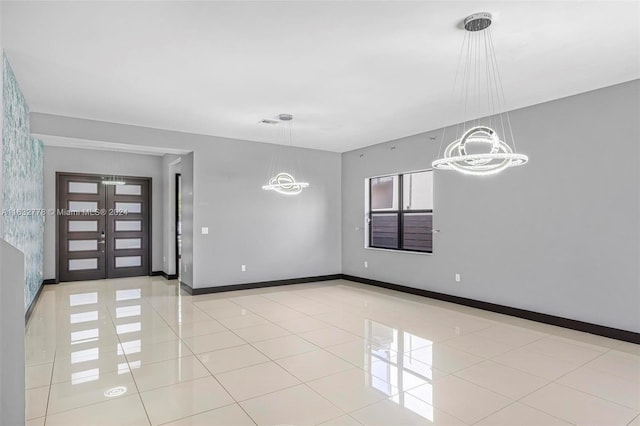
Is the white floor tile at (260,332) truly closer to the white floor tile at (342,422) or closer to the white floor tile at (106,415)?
the white floor tile at (106,415)

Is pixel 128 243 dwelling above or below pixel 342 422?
above

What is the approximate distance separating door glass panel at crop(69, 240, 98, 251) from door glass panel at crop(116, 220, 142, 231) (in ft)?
1.84

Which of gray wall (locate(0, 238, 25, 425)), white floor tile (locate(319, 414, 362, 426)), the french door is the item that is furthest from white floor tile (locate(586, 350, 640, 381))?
the french door

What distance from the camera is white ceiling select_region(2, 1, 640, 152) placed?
274 cm

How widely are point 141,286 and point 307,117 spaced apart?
15.8ft

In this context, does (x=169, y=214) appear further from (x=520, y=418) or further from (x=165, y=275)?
(x=520, y=418)

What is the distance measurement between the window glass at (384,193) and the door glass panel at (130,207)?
17.6ft

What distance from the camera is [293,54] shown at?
3.42 metres

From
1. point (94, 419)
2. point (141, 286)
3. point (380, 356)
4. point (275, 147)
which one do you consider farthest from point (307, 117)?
point (141, 286)

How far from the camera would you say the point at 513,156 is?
280 cm

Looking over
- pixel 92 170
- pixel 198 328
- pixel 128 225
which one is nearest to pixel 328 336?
pixel 198 328

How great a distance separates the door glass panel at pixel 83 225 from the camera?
7.93 m

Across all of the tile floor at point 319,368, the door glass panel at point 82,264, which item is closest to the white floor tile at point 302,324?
the tile floor at point 319,368

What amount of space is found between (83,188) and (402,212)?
670 cm
